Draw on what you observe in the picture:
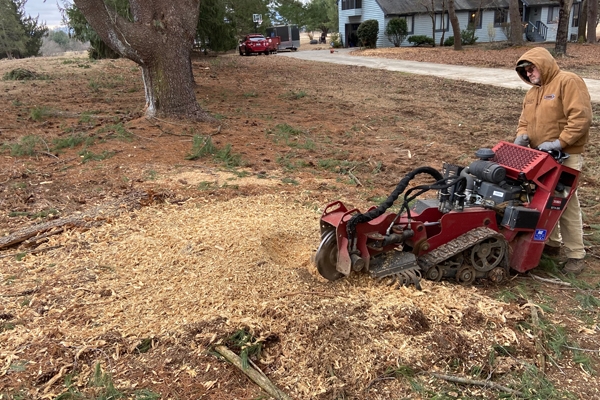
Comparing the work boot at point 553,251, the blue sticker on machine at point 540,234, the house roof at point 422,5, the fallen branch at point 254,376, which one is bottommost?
the work boot at point 553,251

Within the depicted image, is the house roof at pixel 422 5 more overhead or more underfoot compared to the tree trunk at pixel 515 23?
more overhead

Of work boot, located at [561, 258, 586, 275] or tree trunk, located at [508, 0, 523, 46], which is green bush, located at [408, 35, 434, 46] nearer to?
tree trunk, located at [508, 0, 523, 46]

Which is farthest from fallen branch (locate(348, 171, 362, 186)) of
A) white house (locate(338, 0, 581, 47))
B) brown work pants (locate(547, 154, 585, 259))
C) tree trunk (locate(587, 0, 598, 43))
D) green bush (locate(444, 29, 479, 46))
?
white house (locate(338, 0, 581, 47))

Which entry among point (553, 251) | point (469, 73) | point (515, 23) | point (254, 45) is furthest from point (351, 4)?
point (553, 251)

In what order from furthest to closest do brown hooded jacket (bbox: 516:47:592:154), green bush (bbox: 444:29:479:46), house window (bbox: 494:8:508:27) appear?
1. house window (bbox: 494:8:508:27)
2. green bush (bbox: 444:29:479:46)
3. brown hooded jacket (bbox: 516:47:592:154)

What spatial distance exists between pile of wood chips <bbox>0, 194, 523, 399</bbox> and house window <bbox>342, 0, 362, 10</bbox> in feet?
136

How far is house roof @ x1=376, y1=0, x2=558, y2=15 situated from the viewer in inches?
1531

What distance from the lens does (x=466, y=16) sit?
40875 mm

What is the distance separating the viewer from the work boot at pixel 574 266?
175 inches

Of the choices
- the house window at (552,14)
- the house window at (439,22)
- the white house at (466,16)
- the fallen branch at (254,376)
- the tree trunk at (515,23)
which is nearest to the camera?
the fallen branch at (254,376)

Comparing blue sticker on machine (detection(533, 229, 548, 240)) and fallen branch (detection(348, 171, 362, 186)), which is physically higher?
blue sticker on machine (detection(533, 229, 548, 240))

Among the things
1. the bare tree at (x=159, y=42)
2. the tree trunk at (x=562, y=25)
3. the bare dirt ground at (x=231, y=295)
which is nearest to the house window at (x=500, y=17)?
the tree trunk at (x=562, y=25)

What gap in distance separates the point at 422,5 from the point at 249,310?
132 ft

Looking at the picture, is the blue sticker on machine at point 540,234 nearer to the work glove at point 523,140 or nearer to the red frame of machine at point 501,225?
the red frame of machine at point 501,225
